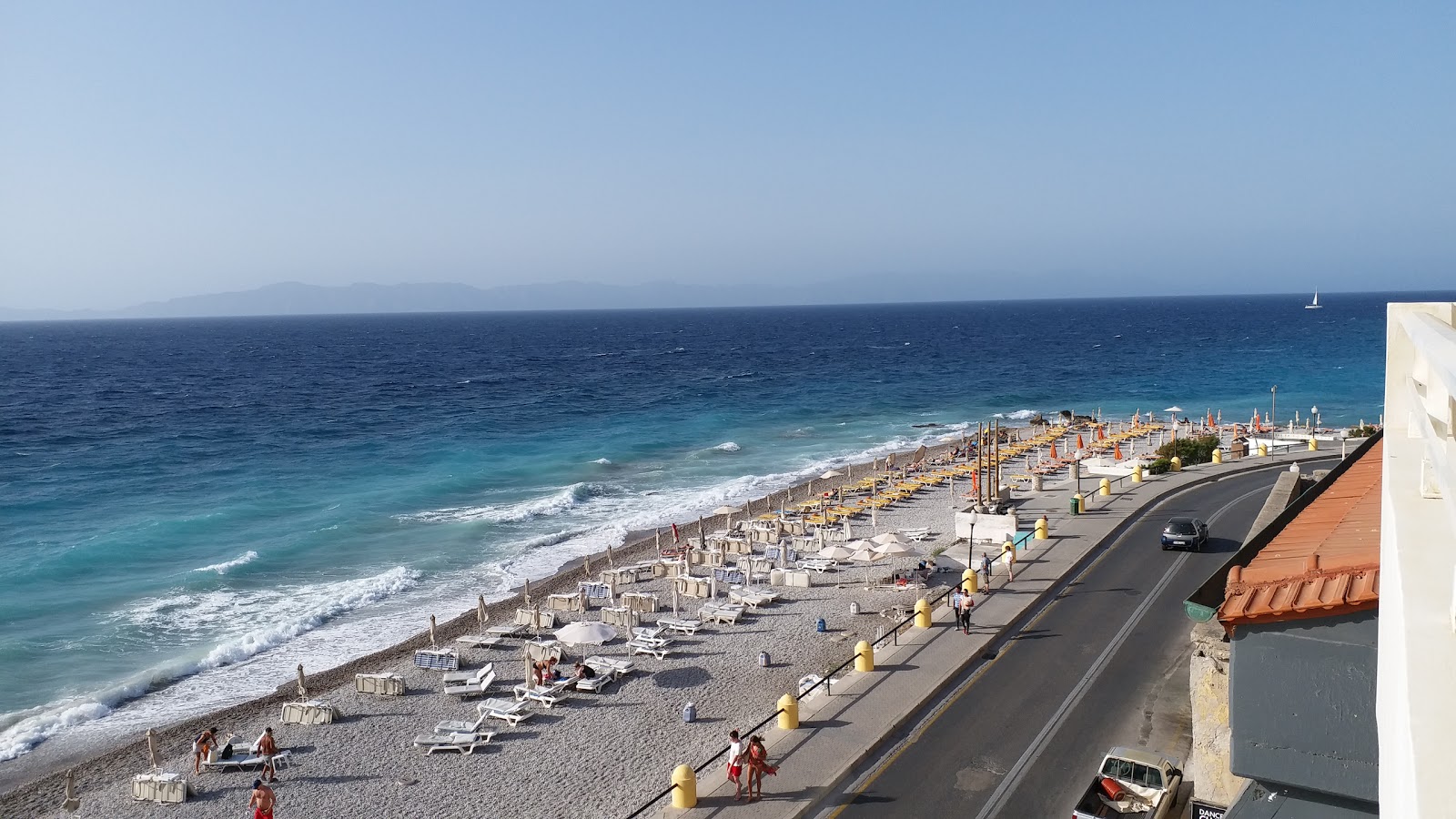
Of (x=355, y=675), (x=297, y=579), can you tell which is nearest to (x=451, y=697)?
(x=355, y=675)

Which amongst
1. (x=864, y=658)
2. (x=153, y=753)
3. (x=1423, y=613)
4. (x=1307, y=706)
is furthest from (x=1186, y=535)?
(x=1423, y=613)

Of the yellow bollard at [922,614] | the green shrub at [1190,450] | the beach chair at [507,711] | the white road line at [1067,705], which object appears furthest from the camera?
the green shrub at [1190,450]

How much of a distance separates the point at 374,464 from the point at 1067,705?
47642mm

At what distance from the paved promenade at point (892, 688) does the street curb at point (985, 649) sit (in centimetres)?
3

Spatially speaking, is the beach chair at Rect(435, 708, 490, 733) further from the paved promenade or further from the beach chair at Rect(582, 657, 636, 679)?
the paved promenade

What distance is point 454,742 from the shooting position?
20094 millimetres

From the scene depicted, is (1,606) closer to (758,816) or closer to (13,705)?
(13,705)

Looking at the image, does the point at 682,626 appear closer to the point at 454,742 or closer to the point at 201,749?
the point at 454,742

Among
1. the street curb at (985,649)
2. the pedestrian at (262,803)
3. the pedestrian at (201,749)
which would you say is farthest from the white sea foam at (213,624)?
the street curb at (985,649)

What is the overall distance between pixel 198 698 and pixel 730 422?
5237 centimetres

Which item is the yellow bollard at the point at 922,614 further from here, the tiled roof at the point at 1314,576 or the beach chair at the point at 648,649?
the tiled roof at the point at 1314,576

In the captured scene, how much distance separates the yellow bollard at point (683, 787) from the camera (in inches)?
592

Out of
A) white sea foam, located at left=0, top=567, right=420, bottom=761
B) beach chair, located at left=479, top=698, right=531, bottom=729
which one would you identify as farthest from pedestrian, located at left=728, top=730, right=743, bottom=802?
white sea foam, located at left=0, top=567, right=420, bottom=761

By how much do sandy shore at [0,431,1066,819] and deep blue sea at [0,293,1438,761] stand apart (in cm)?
269
